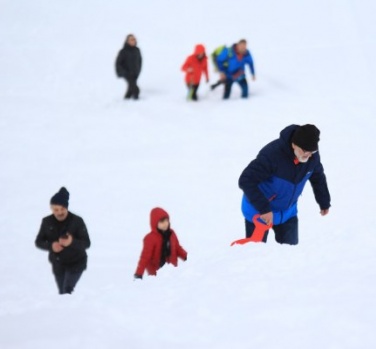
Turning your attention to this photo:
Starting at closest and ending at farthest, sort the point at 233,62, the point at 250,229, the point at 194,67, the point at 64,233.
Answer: the point at 250,229 → the point at 64,233 → the point at 233,62 → the point at 194,67

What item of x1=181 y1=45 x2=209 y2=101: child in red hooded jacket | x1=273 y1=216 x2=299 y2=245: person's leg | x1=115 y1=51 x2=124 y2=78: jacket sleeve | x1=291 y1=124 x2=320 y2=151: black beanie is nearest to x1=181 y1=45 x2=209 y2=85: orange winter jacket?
x1=181 y1=45 x2=209 y2=101: child in red hooded jacket

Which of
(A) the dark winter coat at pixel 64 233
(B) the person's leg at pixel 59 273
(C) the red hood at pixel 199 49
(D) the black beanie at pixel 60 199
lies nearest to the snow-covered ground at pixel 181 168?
(B) the person's leg at pixel 59 273

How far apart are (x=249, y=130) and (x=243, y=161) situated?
1.40 meters

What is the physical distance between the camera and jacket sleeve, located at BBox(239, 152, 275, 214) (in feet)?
15.2

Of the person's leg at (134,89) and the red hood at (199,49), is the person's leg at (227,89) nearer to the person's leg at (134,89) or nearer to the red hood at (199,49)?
the red hood at (199,49)

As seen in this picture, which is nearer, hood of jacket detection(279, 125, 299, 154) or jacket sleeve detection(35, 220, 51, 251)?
hood of jacket detection(279, 125, 299, 154)

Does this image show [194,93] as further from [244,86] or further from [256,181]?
[256,181]

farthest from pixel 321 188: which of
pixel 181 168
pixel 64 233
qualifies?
pixel 181 168

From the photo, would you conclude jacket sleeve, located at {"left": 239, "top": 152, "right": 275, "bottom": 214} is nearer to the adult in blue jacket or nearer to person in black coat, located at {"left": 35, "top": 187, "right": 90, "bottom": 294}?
person in black coat, located at {"left": 35, "top": 187, "right": 90, "bottom": 294}

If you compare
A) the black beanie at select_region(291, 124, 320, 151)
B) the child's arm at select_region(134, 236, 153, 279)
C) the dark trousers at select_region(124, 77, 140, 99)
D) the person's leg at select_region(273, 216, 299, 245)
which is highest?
the dark trousers at select_region(124, 77, 140, 99)

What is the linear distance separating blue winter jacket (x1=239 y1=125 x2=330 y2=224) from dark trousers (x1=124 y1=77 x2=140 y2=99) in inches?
328

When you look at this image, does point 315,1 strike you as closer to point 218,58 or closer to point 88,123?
point 218,58

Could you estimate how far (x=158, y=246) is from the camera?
17.6ft

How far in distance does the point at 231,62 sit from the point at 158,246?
7681 millimetres
